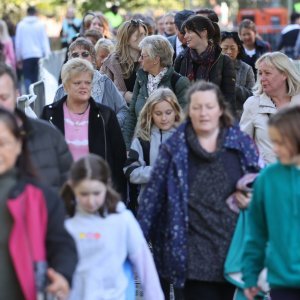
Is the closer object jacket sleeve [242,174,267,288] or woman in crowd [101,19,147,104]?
jacket sleeve [242,174,267,288]

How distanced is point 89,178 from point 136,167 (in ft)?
8.44

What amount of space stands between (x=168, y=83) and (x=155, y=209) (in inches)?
146

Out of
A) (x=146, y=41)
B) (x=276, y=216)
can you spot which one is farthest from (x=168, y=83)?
(x=276, y=216)

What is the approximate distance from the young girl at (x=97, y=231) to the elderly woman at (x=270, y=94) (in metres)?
2.66

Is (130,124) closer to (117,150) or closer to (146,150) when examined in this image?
(117,150)

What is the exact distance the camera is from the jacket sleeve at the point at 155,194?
660cm

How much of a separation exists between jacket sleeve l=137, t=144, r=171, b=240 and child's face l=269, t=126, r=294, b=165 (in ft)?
3.41

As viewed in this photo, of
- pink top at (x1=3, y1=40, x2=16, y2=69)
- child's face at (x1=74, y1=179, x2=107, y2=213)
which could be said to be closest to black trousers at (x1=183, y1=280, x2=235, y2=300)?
child's face at (x1=74, y1=179, x2=107, y2=213)

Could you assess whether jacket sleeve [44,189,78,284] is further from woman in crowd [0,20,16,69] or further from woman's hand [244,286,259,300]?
woman in crowd [0,20,16,69]

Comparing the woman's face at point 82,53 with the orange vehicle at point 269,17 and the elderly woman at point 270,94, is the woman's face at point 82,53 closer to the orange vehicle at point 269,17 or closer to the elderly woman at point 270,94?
the elderly woman at point 270,94

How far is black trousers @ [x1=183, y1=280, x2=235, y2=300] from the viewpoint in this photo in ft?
22.0

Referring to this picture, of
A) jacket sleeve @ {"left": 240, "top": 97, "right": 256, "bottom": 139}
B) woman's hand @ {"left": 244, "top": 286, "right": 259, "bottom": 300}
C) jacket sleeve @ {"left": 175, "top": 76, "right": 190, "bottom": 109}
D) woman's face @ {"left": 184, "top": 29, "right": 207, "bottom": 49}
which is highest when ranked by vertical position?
woman's face @ {"left": 184, "top": 29, "right": 207, "bottom": 49}

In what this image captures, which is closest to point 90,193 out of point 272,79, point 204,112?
point 204,112

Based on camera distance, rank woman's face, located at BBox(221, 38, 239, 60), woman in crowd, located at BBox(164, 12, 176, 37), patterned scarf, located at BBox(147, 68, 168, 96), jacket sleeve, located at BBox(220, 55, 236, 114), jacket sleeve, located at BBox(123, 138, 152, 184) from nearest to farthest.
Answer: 1. jacket sleeve, located at BBox(123, 138, 152, 184)
2. patterned scarf, located at BBox(147, 68, 168, 96)
3. jacket sleeve, located at BBox(220, 55, 236, 114)
4. woman's face, located at BBox(221, 38, 239, 60)
5. woman in crowd, located at BBox(164, 12, 176, 37)
